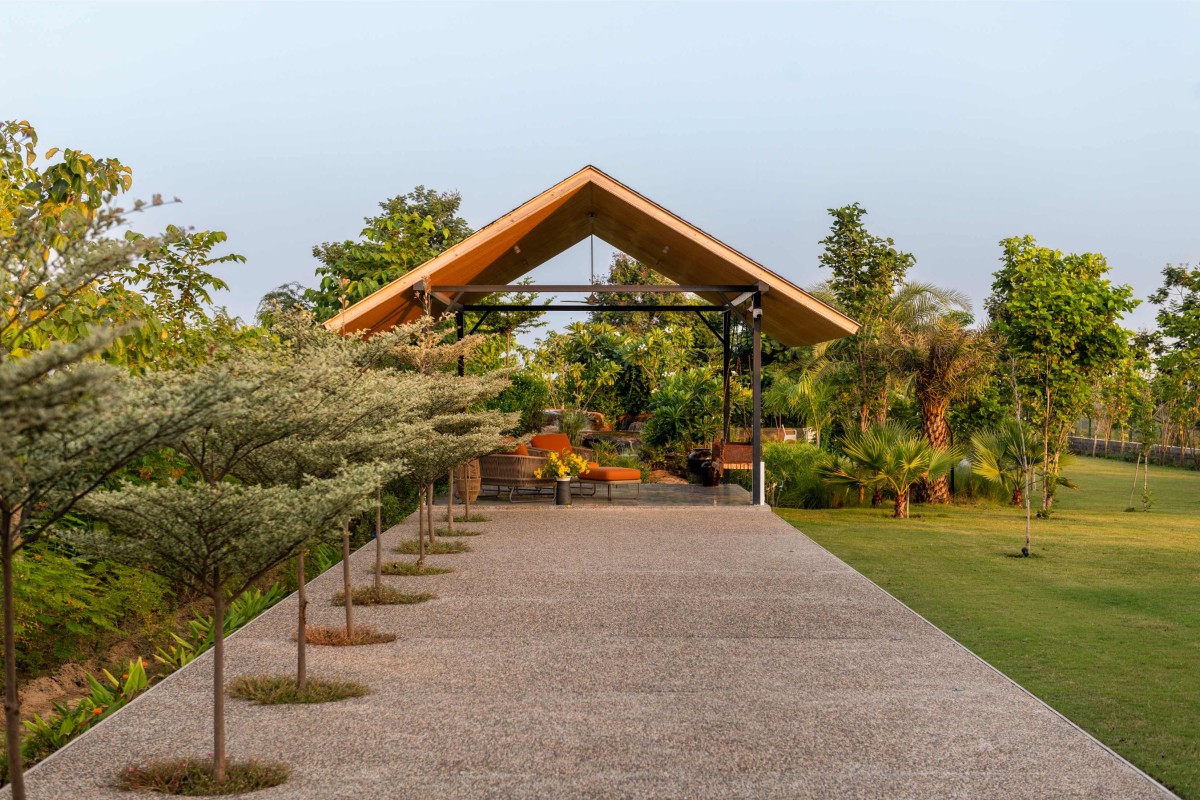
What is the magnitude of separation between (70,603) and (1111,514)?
16.0m

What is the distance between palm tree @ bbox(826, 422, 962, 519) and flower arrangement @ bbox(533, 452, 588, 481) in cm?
459

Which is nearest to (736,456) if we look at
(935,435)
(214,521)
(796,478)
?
(796,478)

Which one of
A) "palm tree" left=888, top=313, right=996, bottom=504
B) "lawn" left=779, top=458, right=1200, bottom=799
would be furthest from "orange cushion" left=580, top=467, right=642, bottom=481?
"palm tree" left=888, top=313, right=996, bottom=504

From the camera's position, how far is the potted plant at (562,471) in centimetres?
1469

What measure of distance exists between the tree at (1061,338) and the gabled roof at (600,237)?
383cm

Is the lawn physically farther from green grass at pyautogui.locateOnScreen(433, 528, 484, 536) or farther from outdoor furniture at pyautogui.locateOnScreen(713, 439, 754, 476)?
green grass at pyautogui.locateOnScreen(433, 528, 484, 536)

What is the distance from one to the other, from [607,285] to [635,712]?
897 cm

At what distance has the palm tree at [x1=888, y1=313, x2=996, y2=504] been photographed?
61.2 ft

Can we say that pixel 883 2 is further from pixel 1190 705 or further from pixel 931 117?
pixel 1190 705

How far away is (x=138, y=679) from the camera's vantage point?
616cm

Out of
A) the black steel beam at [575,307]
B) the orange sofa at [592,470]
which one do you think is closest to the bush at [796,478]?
the orange sofa at [592,470]

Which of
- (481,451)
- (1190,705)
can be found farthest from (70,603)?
(1190,705)

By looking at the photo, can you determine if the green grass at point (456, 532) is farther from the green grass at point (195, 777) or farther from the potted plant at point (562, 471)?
the green grass at point (195, 777)

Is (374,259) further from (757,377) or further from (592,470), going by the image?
(757,377)
